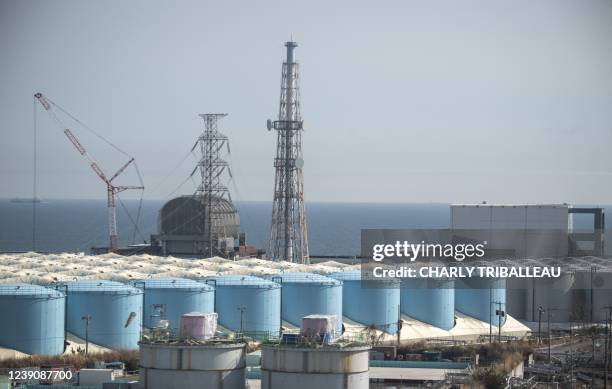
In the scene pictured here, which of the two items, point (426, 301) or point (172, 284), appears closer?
point (172, 284)

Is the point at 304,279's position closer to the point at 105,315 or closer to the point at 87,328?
the point at 105,315

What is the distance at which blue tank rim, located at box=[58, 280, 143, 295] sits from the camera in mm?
54219

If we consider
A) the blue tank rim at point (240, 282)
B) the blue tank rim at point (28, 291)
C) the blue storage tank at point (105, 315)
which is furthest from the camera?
the blue tank rim at point (240, 282)

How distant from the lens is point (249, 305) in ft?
191

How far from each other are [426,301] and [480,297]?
516 cm

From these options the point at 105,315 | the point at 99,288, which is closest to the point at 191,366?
the point at 105,315

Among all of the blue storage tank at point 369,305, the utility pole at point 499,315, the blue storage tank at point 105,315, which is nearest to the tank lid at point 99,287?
the blue storage tank at point 105,315

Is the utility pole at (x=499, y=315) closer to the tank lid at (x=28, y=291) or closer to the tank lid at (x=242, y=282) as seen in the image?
the tank lid at (x=242, y=282)

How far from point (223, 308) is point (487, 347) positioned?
11.5 metres

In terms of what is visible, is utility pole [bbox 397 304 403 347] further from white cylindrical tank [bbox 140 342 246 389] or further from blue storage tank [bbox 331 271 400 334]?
white cylindrical tank [bbox 140 342 246 389]

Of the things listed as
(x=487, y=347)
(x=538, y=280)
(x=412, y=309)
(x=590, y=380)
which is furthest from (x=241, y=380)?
(x=538, y=280)

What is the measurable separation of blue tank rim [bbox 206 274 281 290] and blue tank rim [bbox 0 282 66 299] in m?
8.20

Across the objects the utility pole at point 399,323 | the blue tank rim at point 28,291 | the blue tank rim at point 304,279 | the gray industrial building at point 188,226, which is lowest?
the utility pole at point 399,323

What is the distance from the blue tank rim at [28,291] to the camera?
170 ft
